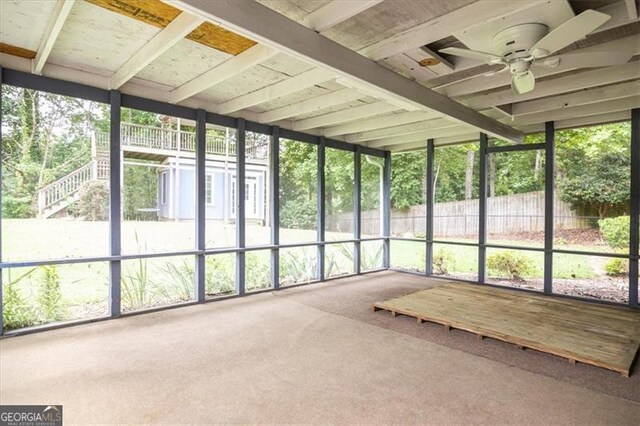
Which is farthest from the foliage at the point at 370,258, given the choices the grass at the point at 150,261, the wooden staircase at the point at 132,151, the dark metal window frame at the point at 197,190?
the wooden staircase at the point at 132,151

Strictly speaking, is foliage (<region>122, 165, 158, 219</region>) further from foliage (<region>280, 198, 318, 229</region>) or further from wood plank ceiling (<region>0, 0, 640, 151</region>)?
foliage (<region>280, 198, 318, 229</region>)

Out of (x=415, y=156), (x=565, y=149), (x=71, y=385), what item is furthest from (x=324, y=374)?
(x=415, y=156)

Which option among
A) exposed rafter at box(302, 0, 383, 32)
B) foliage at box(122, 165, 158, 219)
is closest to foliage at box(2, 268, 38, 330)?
foliage at box(122, 165, 158, 219)

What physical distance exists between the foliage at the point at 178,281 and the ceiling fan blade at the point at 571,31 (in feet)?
16.2

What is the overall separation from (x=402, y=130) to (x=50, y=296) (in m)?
5.84

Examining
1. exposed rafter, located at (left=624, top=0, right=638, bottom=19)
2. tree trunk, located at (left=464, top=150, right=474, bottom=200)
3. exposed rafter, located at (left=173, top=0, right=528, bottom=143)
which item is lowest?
tree trunk, located at (left=464, top=150, right=474, bottom=200)

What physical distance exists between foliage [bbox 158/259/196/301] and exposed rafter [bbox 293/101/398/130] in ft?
9.92

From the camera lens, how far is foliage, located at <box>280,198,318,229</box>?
20.9 ft

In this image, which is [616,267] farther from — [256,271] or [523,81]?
[256,271]

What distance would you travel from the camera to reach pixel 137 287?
477cm

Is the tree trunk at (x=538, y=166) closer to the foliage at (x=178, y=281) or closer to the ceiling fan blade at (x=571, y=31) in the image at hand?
the ceiling fan blade at (x=571, y=31)

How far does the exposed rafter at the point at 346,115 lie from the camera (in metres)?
4.94

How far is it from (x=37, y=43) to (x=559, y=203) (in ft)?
24.3

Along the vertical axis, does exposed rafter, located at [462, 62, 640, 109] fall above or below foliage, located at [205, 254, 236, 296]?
above
